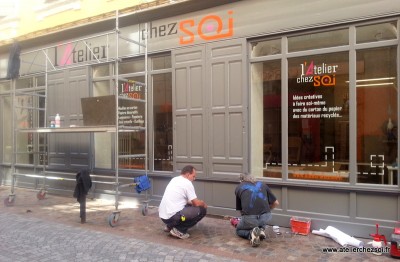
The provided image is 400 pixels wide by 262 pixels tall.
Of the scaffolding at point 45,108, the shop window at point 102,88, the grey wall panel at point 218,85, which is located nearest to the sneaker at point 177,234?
the scaffolding at point 45,108

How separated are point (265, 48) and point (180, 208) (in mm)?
3431

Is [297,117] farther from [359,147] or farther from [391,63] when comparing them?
[391,63]

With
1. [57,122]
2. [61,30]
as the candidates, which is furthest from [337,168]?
[61,30]

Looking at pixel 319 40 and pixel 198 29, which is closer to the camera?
pixel 319 40

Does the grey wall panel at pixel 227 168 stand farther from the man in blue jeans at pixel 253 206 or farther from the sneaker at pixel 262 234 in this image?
the sneaker at pixel 262 234

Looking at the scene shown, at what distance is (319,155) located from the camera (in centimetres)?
673

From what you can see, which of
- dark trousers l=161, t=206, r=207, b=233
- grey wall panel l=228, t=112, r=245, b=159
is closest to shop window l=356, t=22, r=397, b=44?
grey wall panel l=228, t=112, r=245, b=159

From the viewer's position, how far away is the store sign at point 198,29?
7.45 metres

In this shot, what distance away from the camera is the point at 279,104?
7113 mm

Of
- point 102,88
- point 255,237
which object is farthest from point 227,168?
point 102,88

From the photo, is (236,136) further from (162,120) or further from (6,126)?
(6,126)

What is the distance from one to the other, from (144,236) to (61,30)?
6.29 m

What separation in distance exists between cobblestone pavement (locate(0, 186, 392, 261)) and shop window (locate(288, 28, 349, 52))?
3289 mm

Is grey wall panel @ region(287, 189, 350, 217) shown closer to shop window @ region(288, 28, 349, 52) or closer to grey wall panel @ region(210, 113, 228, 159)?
grey wall panel @ region(210, 113, 228, 159)
